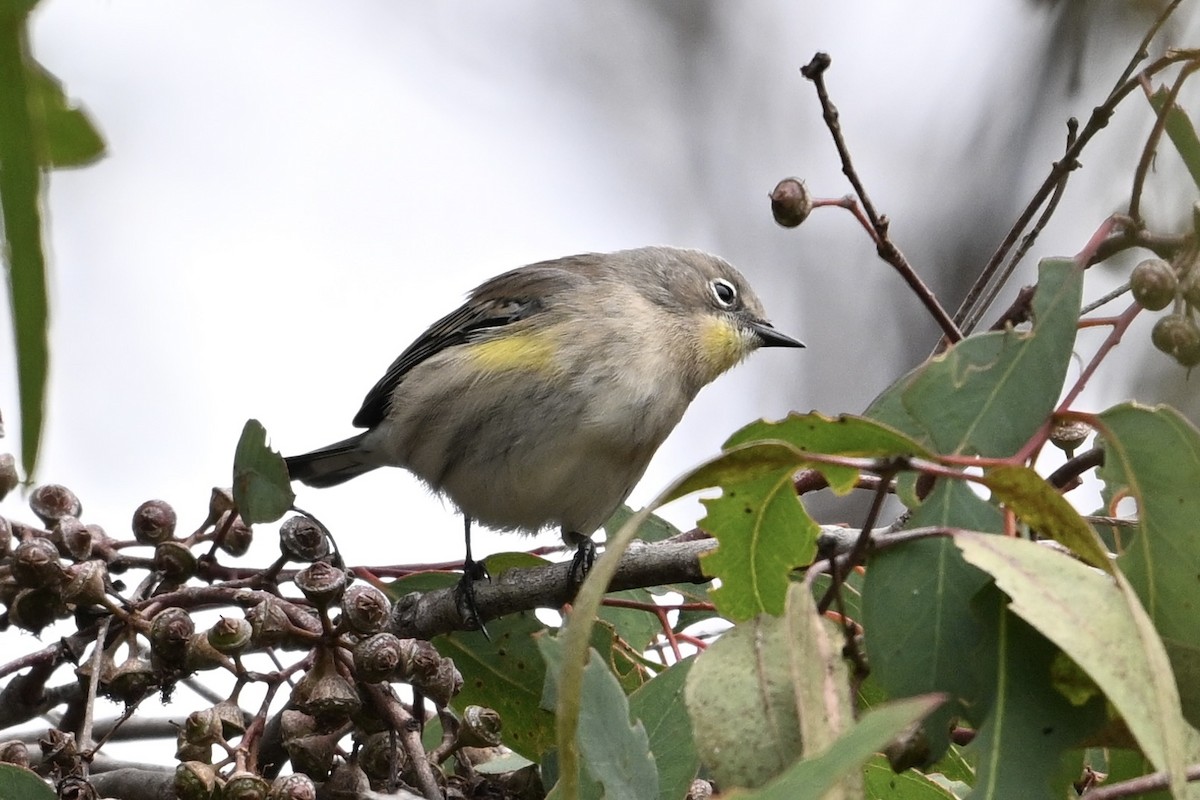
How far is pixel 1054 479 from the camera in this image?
6.12ft

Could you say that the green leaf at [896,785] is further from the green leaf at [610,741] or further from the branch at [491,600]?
the branch at [491,600]

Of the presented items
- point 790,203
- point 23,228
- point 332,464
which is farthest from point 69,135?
point 332,464

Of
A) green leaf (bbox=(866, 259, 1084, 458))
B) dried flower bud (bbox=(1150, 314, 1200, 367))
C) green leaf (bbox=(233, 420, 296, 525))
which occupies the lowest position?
green leaf (bbox=(233, 420, 296, 525))

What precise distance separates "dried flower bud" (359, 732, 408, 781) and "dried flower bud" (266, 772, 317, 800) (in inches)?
6.7

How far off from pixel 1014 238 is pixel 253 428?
4.41 feet

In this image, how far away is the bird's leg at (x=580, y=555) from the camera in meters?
2.58

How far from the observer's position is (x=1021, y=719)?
1487mm

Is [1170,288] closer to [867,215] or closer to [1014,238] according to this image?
[1014,238]

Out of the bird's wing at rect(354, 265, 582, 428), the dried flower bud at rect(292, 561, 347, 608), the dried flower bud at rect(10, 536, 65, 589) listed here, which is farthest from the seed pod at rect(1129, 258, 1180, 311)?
the bird's wing at rect(354, 265, 582, 428)

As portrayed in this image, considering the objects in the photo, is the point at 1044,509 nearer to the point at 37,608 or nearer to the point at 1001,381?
the point at 1001,381

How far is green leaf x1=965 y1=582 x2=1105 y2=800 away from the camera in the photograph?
1463mm

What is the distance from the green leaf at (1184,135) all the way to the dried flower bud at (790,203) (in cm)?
58

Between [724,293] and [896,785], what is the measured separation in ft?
10.7

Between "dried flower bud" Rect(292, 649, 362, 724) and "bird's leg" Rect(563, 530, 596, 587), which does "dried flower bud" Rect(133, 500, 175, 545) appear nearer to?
"dried flower bud" Rect(292, 649, 362, 724)
